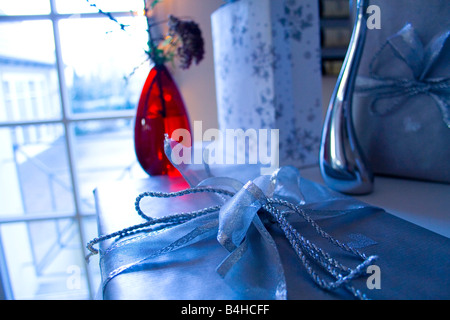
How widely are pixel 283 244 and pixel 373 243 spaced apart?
78 mm

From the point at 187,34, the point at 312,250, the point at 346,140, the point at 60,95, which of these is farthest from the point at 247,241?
the point at 60,95

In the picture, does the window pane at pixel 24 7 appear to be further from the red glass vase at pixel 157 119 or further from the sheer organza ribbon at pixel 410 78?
the sheer organza ribbon at pixel 410 78

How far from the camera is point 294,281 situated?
0.77ft

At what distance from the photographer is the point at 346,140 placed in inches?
16.9

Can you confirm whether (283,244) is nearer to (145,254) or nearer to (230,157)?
(145,254)

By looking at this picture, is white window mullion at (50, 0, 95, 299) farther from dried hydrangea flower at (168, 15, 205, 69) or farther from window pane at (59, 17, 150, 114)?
dried hydrangea flower at (168, 15, 205, 69)

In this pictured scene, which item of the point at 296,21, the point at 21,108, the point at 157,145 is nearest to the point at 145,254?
the point at 157,145

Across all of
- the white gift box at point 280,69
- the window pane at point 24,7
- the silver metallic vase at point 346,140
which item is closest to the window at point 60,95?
the window pane at point 24,7

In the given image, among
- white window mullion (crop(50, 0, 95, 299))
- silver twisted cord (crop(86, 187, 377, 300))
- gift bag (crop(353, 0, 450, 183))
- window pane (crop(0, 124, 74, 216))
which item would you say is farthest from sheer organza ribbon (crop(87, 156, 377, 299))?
window pane (crop(0, 124, 74, 216))

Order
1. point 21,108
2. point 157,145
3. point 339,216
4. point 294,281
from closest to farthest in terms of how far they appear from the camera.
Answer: point 294,281 < point 339,216 < point 157,145 < point 21,108

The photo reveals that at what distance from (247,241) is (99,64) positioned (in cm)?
91

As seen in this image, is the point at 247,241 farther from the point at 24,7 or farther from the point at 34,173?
the point at 34,173

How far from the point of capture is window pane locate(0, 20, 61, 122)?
3.06ft

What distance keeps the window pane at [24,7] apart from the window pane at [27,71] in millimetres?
Answer: 28
